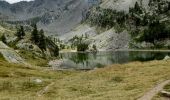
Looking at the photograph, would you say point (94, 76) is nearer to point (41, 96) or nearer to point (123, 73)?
point (123, 73)

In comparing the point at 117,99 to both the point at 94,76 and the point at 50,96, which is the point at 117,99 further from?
the point at 94,76

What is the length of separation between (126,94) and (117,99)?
129 inches

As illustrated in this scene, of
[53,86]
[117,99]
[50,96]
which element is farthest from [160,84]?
[53,86]

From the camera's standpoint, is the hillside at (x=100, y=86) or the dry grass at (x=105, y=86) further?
the hillside at (x=100, y=86)

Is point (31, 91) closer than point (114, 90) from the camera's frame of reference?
No

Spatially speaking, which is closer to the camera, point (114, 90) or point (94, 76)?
point (114, 90)

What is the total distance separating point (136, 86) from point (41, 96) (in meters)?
15.2

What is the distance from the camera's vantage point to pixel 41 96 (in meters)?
59.2

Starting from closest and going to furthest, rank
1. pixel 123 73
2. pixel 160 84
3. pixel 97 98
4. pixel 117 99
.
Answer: pixel 117 99
pixel 97 98
pixel 160 84
pixel 123 73

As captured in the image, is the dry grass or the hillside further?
the hillside

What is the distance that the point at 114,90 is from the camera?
5734 cm

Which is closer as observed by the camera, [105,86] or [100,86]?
[105,86]

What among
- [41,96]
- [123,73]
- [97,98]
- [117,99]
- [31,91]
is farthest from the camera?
[123,73]

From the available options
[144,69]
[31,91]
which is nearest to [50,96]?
[31,91]
